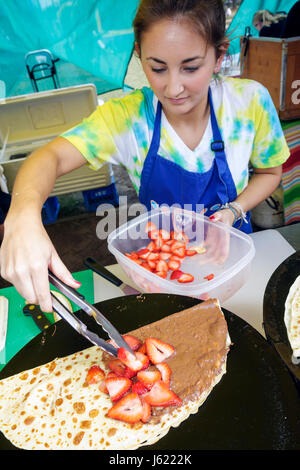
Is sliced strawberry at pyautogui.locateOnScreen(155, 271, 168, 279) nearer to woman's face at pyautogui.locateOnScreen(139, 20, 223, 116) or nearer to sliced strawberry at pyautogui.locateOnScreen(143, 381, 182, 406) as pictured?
sliced strawberry at pyautogui.locateOnScreen(143, 381, 182, 406)

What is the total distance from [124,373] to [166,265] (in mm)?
543

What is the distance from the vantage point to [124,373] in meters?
1.09

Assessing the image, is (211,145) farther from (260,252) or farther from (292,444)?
(292,444)

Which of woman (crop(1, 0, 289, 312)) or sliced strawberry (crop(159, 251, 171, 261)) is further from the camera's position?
sliced strawberry (crop(159, 251, 171, 261))

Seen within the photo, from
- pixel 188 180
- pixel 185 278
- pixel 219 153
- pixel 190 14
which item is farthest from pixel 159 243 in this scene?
pixel 190 14

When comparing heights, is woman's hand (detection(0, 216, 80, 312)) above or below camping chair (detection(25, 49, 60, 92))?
below

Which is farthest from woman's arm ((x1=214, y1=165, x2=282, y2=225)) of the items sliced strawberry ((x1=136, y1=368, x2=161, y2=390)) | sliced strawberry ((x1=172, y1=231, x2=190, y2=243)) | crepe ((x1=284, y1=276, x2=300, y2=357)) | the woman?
sliced strawberry ((x1=136, y1=368, x2=161, y2=390))

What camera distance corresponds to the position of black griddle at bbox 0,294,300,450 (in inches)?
34.0

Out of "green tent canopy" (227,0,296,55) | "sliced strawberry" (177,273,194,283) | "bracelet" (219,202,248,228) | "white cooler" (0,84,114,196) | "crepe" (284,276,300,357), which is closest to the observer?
"crepe" (284,276,300,357)

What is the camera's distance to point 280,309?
106 cm

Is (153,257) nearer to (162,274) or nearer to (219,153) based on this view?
(162,274)

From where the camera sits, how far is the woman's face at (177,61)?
1312 millimetres

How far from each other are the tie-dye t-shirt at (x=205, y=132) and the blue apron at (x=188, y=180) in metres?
0.03

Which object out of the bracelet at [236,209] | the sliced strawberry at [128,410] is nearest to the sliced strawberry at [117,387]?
the sliced strawberry at [128,410]
